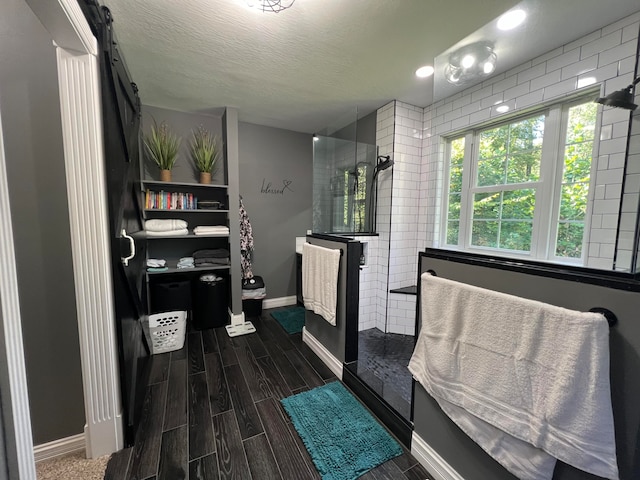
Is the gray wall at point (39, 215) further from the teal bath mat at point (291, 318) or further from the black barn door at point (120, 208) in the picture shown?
the teal bath mat at point (291, 318)

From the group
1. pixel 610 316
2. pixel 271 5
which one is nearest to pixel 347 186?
pixel 271 5

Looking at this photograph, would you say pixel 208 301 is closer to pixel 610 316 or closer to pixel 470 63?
pixel 610 316

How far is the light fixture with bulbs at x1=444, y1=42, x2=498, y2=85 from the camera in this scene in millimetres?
1755

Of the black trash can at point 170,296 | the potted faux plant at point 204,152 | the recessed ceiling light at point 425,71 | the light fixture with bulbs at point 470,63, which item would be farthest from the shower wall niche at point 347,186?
the black trash can at point 170,296

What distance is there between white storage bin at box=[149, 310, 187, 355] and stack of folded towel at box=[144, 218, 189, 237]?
0.80 metres

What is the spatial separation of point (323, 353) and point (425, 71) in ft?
8.32

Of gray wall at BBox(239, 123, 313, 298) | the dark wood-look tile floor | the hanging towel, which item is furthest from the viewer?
gray wall at BBox(239, 123, 313, 298)

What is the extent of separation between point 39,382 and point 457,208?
2.68 meters

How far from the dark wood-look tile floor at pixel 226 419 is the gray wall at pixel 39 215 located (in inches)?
19.7

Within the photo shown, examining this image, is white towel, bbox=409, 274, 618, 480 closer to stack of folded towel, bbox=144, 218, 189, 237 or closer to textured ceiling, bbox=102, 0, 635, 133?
textured ceiling, bbox=102, 0, 635, 133

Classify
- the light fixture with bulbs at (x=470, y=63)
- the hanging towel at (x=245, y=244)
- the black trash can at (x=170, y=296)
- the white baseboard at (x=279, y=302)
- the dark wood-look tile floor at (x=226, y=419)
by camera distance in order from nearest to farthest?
the dark wood-look tile floor at (x=226, y=419)
the light fixture with bulbs at (x=470, y=63)
the black trash can at (x=170, y=296)
the hanging towel at (x=245, y=244)
the white baseboard at (x=279, y=302)

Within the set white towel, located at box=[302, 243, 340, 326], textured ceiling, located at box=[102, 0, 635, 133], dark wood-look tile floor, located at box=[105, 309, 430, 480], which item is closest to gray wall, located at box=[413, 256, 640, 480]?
dark wood-look tile floor, located at box=[105, 309, 430, 480]

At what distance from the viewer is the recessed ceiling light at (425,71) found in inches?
77.3

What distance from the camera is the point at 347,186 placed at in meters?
2.79
